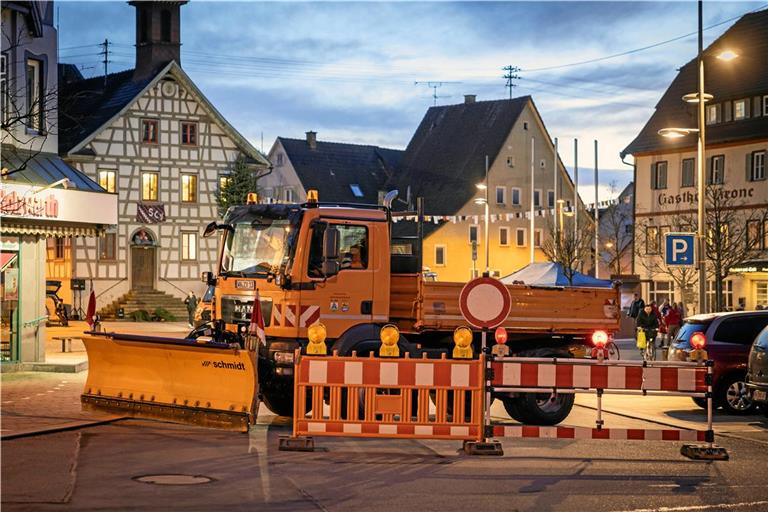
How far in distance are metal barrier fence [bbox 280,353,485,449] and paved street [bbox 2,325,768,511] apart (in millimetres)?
302

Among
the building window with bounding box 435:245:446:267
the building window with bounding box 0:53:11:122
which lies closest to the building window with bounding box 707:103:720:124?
the building window with bounding box 435:245:446:267

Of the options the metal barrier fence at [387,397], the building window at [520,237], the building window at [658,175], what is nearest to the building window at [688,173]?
the building window at [658,175]

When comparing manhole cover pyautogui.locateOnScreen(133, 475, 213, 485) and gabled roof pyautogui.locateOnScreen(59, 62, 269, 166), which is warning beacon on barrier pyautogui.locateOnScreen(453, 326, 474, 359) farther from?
gabled roof pyautogui.locateOnScreen(59, 62, 269, 166)

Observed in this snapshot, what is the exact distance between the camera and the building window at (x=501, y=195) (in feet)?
278

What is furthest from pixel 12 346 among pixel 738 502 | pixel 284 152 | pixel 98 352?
pixel 284 152

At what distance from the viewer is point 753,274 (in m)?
57.8

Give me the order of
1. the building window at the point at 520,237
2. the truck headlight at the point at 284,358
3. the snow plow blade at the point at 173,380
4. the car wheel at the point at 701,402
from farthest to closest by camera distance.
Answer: the building window at the point at 520,237 < the car wheel at the point at 701,402 < the truck headlight at the point at 284,358 < the snow plow blade at the point at 173,380

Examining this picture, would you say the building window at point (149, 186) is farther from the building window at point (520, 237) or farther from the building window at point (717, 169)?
the building window at point (520, 237)

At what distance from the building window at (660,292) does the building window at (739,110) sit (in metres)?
8.23

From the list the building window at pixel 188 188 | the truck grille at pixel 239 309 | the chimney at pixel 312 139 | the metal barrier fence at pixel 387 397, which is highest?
the chimney at pixel 312 139

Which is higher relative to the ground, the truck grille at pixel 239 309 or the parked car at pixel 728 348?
the truck grille at pixel 239 309

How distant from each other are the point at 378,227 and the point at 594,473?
584cm

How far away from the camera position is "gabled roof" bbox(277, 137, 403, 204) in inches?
3533

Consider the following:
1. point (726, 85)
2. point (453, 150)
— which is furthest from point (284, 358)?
point (453, 150)
